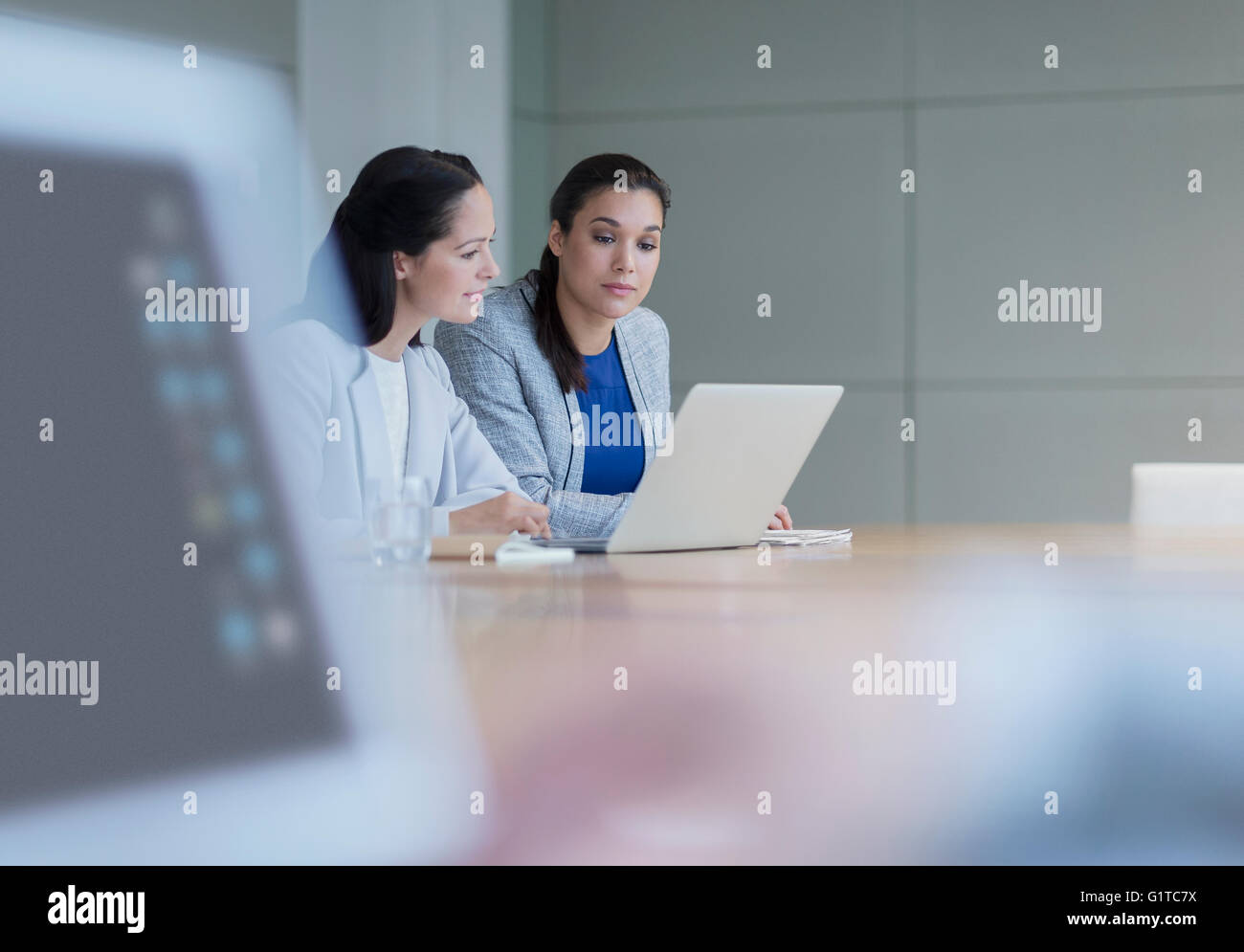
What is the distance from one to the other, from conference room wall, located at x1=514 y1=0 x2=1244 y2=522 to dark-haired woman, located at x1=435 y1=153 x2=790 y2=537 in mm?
1576

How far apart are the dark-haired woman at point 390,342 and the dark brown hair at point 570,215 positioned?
0.74 ft

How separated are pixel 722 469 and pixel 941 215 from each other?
313cm

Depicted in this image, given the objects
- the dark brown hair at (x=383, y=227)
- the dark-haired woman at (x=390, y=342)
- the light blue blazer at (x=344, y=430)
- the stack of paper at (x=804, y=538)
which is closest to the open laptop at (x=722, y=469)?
the stack of paper at (x=804, y=538)

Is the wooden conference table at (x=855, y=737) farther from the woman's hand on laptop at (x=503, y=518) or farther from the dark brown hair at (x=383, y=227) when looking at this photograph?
the dark brown hair at (x=383, y=227)

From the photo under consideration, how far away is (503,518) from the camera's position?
163 centimetres

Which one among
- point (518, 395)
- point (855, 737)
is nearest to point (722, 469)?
→ point (855, 737)

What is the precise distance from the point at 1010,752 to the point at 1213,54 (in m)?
3.91

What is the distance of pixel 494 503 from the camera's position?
1.64 meters

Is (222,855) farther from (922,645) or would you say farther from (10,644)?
(922,645)

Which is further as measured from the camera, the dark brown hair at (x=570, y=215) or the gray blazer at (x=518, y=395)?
the dark brown hair at (x=570, y=215)

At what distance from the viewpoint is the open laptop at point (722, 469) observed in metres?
1.30

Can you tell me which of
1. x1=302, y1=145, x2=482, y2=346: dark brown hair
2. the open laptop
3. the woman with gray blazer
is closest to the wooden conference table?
the open laptop

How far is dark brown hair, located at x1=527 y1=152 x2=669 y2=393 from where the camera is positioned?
2.57 metres
